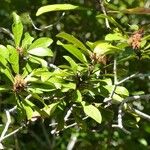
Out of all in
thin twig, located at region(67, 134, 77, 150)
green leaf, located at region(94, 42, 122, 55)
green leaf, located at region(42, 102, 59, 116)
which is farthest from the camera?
thin twig, located at region(67, 134, 77, 150)

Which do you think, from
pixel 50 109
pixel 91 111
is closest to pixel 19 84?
pixel 50 109

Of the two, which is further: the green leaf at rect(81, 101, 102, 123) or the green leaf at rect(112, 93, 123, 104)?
the green leaf at rect(112, 93, 123, 104)

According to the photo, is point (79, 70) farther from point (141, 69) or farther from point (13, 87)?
point (141, 69)

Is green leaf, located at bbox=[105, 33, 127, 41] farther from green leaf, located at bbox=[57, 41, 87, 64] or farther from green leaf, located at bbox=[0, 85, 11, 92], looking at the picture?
green leaf, located at bbox=[0, 85, 11, 92]

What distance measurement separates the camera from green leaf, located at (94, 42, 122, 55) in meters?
1.53

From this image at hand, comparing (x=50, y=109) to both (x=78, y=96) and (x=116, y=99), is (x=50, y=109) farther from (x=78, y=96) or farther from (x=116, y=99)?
(x=116, y=99)

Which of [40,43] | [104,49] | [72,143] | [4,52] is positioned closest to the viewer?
[104,49]

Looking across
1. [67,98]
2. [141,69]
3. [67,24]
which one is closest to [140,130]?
[141,69]

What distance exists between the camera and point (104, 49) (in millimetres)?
1532

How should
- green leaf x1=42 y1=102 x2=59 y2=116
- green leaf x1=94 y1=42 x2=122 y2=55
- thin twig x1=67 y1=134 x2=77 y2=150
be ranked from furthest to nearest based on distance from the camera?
1. thin twig x1=67 y1=134 x2=77 y2=150
2. green leaf x1=42 y1=102 x2=59 y2=116
3. green leaf x1=94 y1=42 x2=122 y2=55

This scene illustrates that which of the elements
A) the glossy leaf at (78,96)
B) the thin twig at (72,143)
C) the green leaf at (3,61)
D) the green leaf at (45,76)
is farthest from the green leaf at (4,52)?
the thin twig at (72,143)

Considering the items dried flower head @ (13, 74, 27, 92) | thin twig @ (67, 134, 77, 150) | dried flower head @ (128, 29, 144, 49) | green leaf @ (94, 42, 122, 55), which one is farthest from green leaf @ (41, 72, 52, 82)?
thin twig @ (67, 134, 77, 150)

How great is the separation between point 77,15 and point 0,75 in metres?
1.71

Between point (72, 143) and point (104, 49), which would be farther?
point (72, 143)
